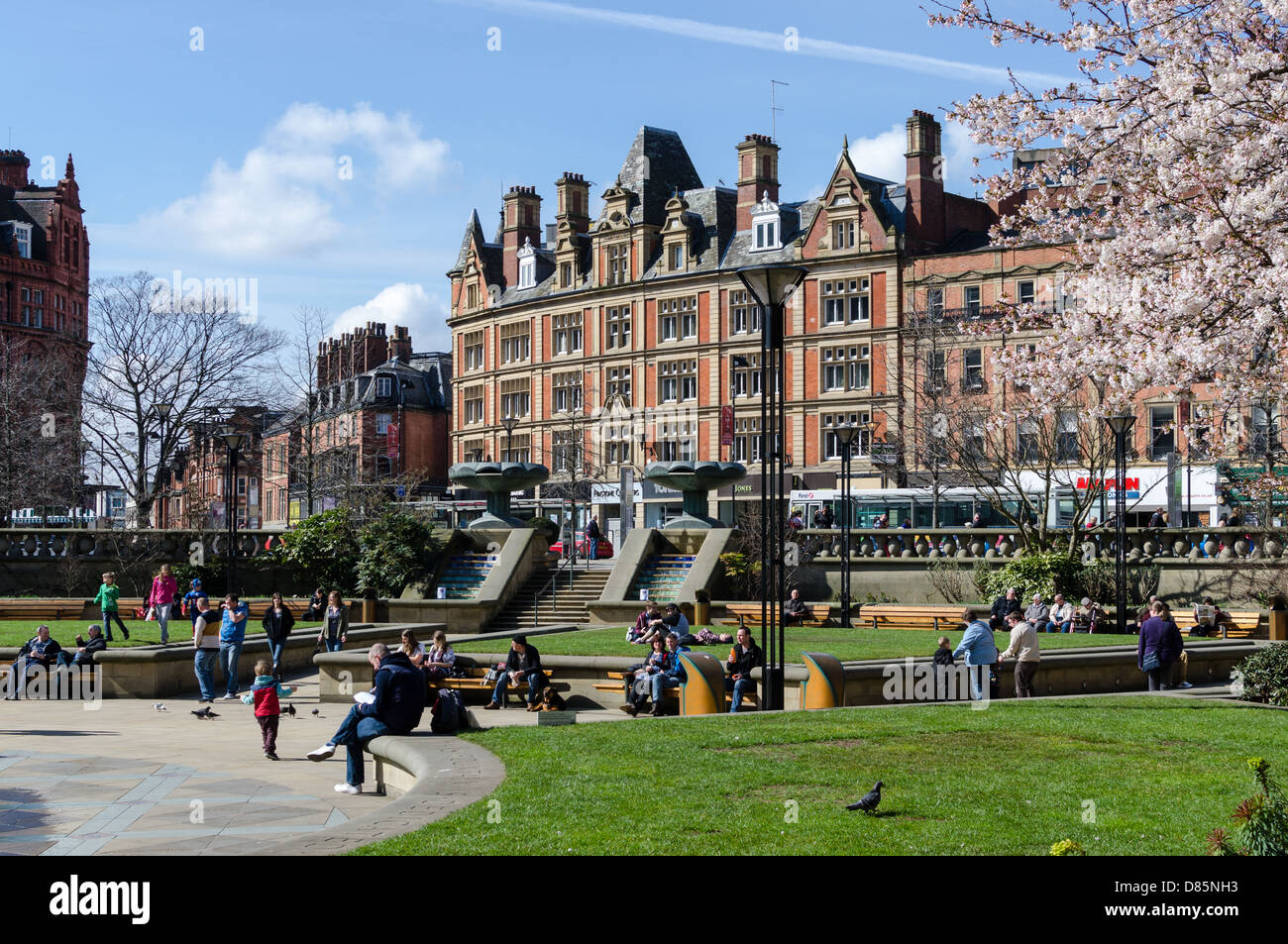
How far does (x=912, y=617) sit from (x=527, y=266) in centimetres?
5239

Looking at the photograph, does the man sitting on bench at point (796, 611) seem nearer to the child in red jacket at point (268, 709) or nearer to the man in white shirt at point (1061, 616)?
the man in white shirt at point (1061, 616)

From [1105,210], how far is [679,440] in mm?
52847

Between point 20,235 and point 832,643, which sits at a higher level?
point 20,235

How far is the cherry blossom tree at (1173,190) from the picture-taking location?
13.0m

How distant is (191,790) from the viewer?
43.7 ft

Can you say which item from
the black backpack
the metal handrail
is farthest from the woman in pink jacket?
the black backpack

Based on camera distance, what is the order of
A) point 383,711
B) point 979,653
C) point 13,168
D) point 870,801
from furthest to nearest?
point 13,168, point 979,653, point 383,711, point 870,801

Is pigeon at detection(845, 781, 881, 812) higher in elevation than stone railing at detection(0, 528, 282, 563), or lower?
lower

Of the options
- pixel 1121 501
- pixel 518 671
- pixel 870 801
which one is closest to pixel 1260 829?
pixel 870 801

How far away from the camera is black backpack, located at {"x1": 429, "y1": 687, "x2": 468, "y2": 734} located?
48.1 feet

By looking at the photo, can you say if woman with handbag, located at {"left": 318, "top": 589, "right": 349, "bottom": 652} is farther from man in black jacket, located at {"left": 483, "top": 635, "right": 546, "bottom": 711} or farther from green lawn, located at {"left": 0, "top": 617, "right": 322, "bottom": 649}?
man in black jacket, located at {"left": 483, "top": 635, "right": 546, "bottom": 711}

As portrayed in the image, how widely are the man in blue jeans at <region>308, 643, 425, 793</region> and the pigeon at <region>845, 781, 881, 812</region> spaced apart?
17.8ft

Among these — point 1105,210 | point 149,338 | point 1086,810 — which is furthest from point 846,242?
point 1086,810

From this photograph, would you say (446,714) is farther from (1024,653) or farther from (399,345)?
(399,345)
